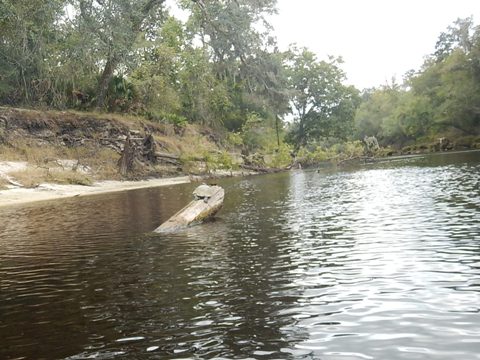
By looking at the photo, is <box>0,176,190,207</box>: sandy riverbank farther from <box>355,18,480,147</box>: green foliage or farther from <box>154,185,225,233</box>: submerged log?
<box>355,18,480,147</box>: green foliage

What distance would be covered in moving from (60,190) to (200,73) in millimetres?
30197

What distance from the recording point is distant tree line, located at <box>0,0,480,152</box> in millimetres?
33906

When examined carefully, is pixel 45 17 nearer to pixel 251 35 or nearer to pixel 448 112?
pixel 251 35

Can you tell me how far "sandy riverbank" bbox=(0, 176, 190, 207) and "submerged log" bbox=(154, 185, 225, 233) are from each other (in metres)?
13.9

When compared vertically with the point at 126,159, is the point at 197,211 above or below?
below

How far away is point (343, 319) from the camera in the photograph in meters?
5.90

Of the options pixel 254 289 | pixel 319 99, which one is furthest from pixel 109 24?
pixel 319 99

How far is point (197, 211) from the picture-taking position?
15.1m

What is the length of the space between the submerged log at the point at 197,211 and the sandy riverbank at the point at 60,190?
45.5ft

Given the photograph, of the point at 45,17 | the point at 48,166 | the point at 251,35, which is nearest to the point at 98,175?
the point at 48,166

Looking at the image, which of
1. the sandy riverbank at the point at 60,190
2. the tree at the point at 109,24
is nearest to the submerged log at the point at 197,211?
the sandy riverbank at the point at 60,190

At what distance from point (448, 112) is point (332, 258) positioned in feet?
244

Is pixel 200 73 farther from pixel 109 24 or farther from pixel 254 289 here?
pixel 254 289

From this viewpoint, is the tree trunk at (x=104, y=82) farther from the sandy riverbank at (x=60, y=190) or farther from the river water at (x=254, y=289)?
the river water at (x=254, y=289)
